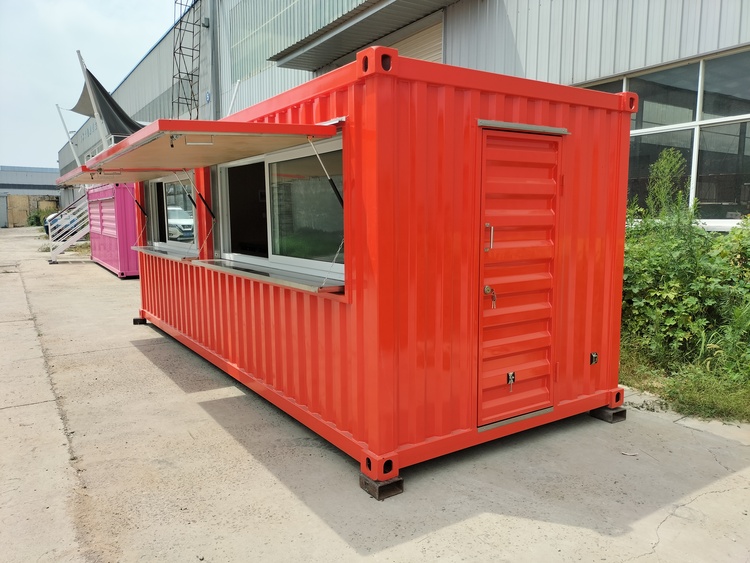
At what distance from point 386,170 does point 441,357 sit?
124cm

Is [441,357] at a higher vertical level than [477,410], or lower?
higher

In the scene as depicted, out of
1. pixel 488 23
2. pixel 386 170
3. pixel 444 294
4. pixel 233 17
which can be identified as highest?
pixel 233 17

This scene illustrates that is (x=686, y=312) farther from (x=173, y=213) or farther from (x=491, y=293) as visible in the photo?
(x=173, y=213)

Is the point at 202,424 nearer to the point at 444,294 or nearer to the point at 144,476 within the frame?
the point at 144,476

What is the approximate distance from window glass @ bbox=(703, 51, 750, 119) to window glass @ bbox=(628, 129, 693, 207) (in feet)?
1.14

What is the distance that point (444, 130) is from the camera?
3.46m

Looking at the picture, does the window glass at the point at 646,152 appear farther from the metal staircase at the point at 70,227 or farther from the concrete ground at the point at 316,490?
the metal staircase at the point at 70,227

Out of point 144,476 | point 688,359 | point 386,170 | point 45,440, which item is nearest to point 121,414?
point 45,440

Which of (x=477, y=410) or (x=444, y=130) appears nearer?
(x=444, y=130)

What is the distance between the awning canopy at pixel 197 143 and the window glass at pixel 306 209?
233 millimetres

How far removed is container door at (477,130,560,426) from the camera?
3.76 meters

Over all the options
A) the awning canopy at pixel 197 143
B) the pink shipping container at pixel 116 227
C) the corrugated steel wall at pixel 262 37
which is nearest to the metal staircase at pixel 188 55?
the corrugated steel wall at pixel 262 37

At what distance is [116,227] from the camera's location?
47.0 feet

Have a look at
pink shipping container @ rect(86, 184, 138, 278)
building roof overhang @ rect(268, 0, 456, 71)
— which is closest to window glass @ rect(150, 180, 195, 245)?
building roof overhang @ rect(268, 0, 456, 71)
